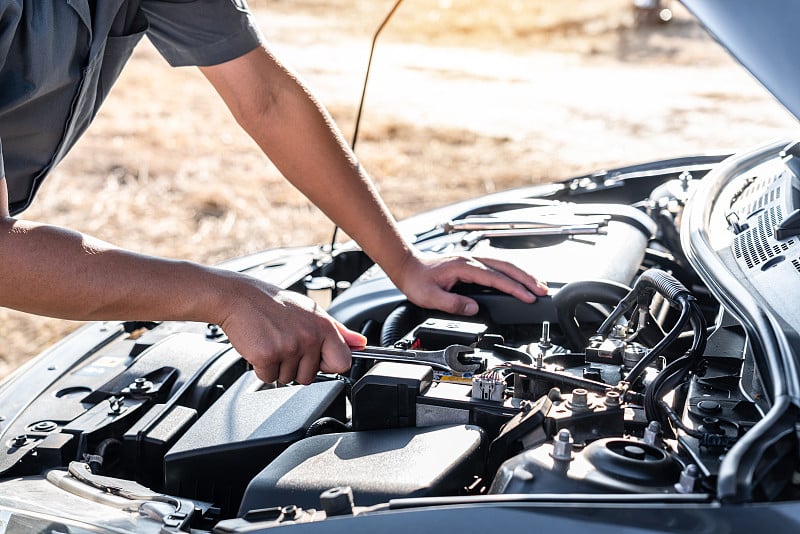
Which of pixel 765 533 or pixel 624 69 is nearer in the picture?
pixel 765 533

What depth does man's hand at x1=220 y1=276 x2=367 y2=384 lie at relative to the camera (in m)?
1.40

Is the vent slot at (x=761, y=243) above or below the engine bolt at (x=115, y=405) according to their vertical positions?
above

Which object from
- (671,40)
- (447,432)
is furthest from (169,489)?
(671,40)

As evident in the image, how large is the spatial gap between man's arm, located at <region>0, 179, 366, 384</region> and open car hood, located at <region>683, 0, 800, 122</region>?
76 cm

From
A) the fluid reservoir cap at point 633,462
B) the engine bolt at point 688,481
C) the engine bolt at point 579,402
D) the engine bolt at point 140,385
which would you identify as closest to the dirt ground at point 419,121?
the engine bolt at point 140,385

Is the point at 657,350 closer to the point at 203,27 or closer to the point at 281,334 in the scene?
the point at 281,334

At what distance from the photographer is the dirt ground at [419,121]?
6.05 metres

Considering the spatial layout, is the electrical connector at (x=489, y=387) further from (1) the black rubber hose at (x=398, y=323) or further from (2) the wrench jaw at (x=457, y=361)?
(1) the black rubber hose at (x=398, y=323)

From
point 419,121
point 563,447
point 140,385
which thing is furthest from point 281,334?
point 419,121

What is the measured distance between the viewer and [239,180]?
6895mm

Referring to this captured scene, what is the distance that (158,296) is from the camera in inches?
54.1

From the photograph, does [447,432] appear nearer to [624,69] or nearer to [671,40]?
[624,69]

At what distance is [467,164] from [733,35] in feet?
20.0

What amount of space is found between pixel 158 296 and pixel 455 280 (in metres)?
0.75
